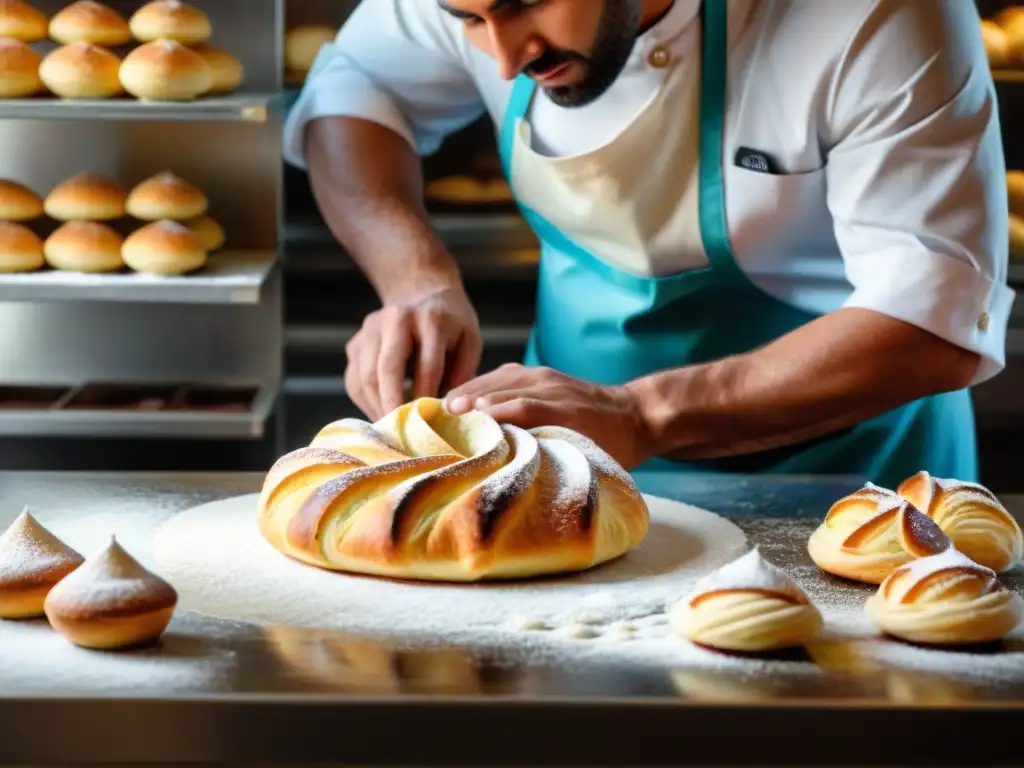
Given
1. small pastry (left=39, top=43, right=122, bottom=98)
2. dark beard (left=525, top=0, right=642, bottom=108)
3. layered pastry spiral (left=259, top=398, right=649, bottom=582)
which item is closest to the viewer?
layered pastry spiral (left=259, top=398, right=649, bottom=582)

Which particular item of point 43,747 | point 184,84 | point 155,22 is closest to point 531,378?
point 43,747

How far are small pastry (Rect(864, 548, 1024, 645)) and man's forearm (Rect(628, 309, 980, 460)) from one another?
1.94ft

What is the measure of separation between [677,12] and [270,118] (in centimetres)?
123

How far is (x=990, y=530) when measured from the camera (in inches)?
48.2

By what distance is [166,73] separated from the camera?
257 centimetres

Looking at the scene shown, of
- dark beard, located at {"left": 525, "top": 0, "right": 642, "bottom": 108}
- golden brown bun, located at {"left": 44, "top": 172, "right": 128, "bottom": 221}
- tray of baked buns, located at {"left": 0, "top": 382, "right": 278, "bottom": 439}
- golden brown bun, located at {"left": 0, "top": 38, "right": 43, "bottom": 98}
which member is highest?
dark beard, located at {"left": 525, "top": 0, "right": 642, "bottom": 108}

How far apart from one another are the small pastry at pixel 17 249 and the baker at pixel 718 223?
2.94 feet

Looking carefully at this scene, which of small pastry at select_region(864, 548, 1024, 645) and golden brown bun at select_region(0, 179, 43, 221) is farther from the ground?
small pastry at select_region(864, 548, 1024, 645)

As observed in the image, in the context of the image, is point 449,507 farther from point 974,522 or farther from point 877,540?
point 974,522

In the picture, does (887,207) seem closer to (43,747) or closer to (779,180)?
(779,180)

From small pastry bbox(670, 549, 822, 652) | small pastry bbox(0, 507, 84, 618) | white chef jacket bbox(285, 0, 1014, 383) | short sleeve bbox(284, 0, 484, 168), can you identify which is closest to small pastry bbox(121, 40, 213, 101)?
short sleeve bbox(284, 0, 484, 168)

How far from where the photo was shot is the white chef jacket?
5.33ft

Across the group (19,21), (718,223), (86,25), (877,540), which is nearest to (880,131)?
(718,223)

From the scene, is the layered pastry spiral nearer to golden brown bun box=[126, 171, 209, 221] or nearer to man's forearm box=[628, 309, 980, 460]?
man's forearm box=[628, 309, 980, 460]
